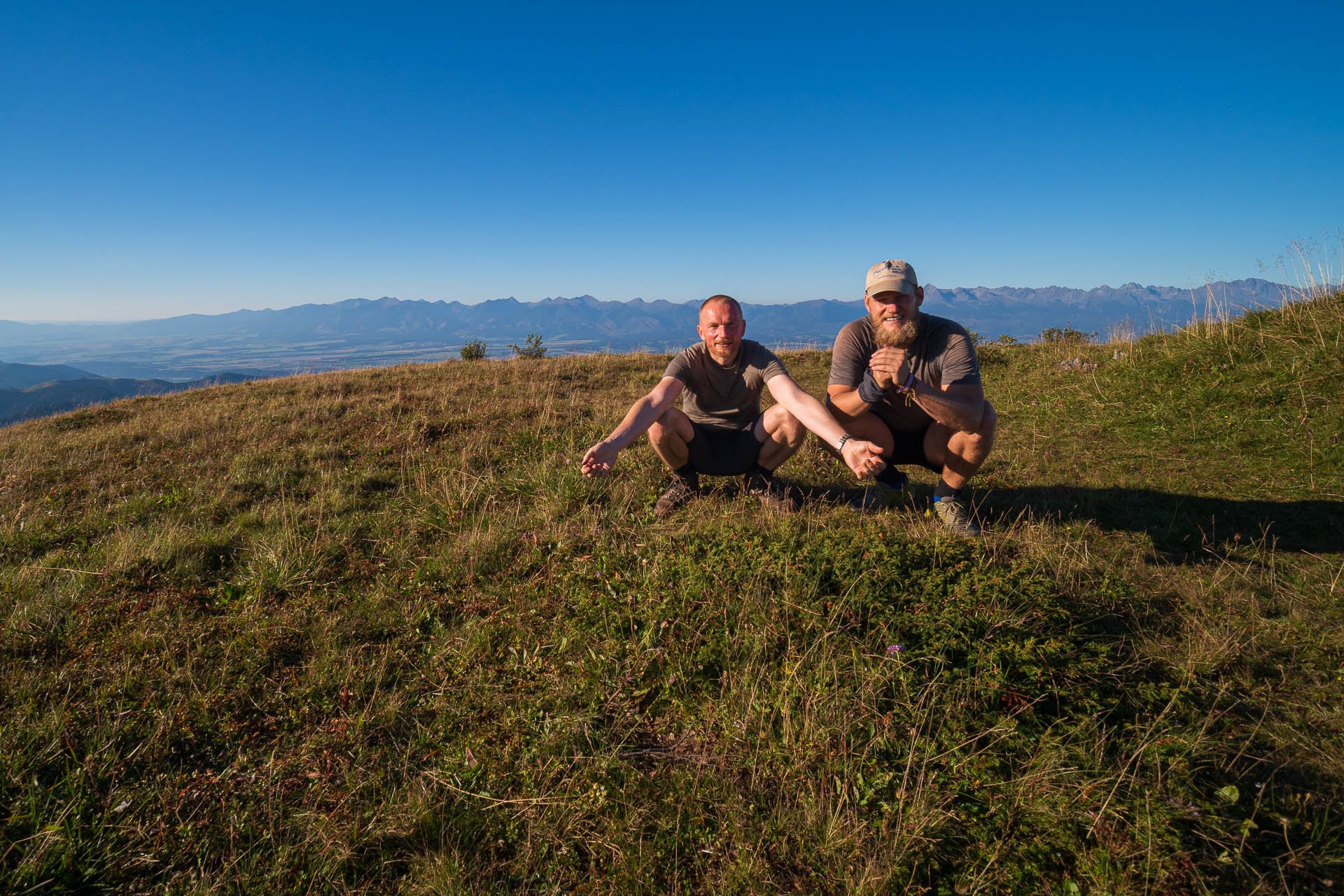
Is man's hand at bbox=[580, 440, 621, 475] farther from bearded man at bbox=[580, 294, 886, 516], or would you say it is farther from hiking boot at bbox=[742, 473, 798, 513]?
hiking boot at bbox=[742, 473, 798, 513]

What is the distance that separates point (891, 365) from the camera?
3.95 metres

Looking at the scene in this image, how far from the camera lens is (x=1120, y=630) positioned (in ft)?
9.89

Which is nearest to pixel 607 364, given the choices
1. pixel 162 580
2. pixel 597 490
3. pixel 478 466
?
pixel 478 466

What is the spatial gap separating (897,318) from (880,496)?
59.5 inches

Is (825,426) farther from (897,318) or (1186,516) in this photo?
(1186,516)

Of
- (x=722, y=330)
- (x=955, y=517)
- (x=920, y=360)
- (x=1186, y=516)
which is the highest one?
(x=722, y=330)

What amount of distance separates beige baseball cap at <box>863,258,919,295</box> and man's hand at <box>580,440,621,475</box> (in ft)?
7.73

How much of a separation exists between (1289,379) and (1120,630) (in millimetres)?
5751

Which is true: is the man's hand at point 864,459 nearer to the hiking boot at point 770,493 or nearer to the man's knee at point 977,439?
the hiking boot at point 770,493

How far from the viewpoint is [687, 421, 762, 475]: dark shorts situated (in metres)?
4.84

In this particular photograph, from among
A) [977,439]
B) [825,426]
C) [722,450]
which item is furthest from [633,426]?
[977,439]

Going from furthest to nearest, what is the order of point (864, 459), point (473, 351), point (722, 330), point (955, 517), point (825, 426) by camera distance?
point (473, 351)
point (722, 330)
point (955, 517)
point (825, 426)
point (864, 459)

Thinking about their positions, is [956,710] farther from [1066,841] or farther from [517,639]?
[517,639]

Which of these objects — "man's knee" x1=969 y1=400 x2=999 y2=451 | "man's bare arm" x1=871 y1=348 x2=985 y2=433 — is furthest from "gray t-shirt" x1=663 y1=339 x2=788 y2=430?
"man's knee" x1=969 y1=400 x2=999 y2=451
